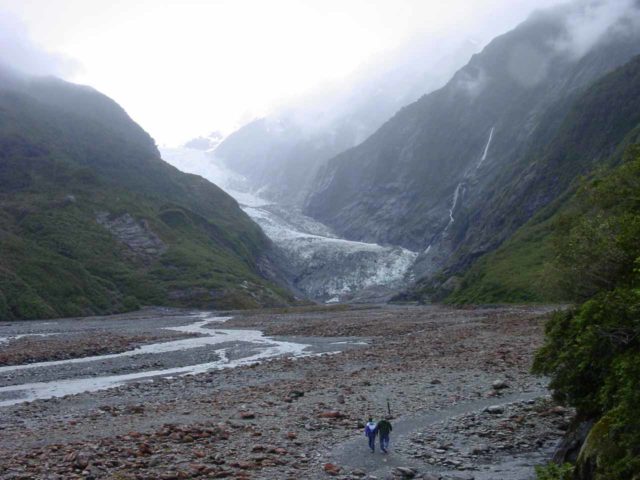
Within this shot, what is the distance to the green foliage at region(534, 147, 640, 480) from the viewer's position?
953 centimetres

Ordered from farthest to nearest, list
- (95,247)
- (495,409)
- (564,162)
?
(564,162), (95,247), (495,409)

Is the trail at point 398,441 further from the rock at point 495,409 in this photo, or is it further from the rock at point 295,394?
the rock at point 295,394

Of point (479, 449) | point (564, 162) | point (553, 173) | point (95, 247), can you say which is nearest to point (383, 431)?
point (479, 449)

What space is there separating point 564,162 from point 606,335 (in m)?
140

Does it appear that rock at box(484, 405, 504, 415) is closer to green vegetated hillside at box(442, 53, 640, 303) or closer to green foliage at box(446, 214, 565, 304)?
green foliage at box(446, 214, 565, 304)

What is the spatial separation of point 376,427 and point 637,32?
736 ft

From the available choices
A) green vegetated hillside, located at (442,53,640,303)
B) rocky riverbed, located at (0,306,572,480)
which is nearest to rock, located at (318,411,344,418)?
rocky riverbed, located at (0,306,572,480)

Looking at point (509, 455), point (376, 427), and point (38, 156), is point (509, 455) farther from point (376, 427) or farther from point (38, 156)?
point (38, 156)

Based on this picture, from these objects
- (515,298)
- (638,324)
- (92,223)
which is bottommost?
(515,298)

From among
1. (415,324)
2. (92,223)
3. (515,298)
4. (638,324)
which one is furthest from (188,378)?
(92,223)

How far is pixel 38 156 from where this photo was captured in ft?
549

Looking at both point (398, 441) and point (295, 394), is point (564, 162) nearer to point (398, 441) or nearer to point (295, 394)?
point (295, 394)

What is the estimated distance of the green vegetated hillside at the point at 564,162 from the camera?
93650 millimetres

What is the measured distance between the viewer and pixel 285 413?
69.9ft
